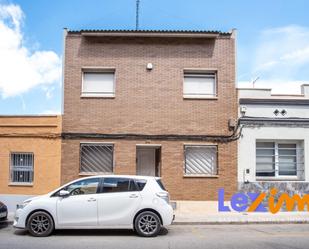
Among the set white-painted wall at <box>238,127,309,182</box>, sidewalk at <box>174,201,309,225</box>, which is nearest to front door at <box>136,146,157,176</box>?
sidewalk at <box>174,201,309,225</box>

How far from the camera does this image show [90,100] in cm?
1441

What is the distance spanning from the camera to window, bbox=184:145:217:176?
14344mm

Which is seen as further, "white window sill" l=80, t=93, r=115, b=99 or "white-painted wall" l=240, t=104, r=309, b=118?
"white window sill" l=80, t=93, r=115, b=99

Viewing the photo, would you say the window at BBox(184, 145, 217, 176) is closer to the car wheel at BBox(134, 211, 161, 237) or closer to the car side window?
the car wheel at BBox(134, 211, 161, 237)

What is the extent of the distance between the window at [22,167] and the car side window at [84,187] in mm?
5512

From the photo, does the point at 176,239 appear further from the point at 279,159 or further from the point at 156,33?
the point at 156,33

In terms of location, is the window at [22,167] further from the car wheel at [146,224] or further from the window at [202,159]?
the car wheel at [146,224]

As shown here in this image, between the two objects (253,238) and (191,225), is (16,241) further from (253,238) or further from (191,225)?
(253,238)

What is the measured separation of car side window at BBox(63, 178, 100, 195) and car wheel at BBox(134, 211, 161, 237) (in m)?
1.34

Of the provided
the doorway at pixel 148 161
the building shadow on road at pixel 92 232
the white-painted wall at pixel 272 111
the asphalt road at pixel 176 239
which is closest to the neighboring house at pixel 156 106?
the doorway at pixel 148 161

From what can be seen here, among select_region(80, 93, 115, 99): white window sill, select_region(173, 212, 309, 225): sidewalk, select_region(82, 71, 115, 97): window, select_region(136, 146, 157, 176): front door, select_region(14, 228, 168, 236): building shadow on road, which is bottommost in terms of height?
select_region(14, 228, 168, 236): building shadow on road

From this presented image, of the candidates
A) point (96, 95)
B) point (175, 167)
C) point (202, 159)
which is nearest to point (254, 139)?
point (202, 159)

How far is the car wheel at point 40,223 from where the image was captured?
8.94 metres

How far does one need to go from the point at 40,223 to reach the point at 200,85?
8486 millimetres
